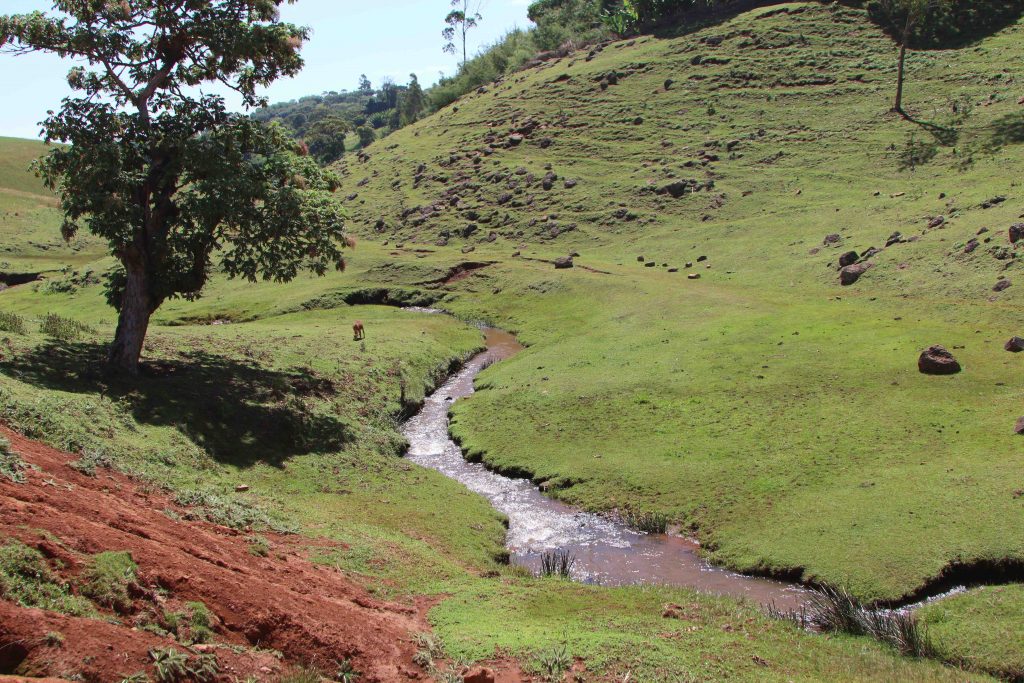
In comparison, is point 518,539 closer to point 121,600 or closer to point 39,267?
point 121,600

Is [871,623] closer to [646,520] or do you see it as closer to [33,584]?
[646,520]

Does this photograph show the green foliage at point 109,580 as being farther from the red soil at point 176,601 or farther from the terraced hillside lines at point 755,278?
the terraced hillside lines at point 755,278

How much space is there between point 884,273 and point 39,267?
71.7m

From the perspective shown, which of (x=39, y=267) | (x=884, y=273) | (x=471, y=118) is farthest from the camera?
(x=471, y=118)

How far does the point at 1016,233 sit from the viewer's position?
145ft

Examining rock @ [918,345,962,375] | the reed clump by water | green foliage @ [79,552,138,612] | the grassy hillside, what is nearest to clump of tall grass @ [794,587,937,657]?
the reed clump by water

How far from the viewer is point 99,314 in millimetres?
56750

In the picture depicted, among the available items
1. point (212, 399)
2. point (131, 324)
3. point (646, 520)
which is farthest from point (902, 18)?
point (131, 324)

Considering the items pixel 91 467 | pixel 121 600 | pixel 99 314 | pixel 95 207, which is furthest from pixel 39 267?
pixel 121 600

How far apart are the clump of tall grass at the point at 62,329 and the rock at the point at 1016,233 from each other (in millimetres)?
46259

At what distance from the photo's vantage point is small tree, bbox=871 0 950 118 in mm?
80037

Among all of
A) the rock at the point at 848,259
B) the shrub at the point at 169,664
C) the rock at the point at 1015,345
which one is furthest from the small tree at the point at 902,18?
the shrub at the point at 169,664

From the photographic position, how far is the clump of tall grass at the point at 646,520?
965 inches

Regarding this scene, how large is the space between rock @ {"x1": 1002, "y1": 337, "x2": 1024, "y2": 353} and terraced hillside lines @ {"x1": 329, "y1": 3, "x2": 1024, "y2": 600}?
0.50 meters
